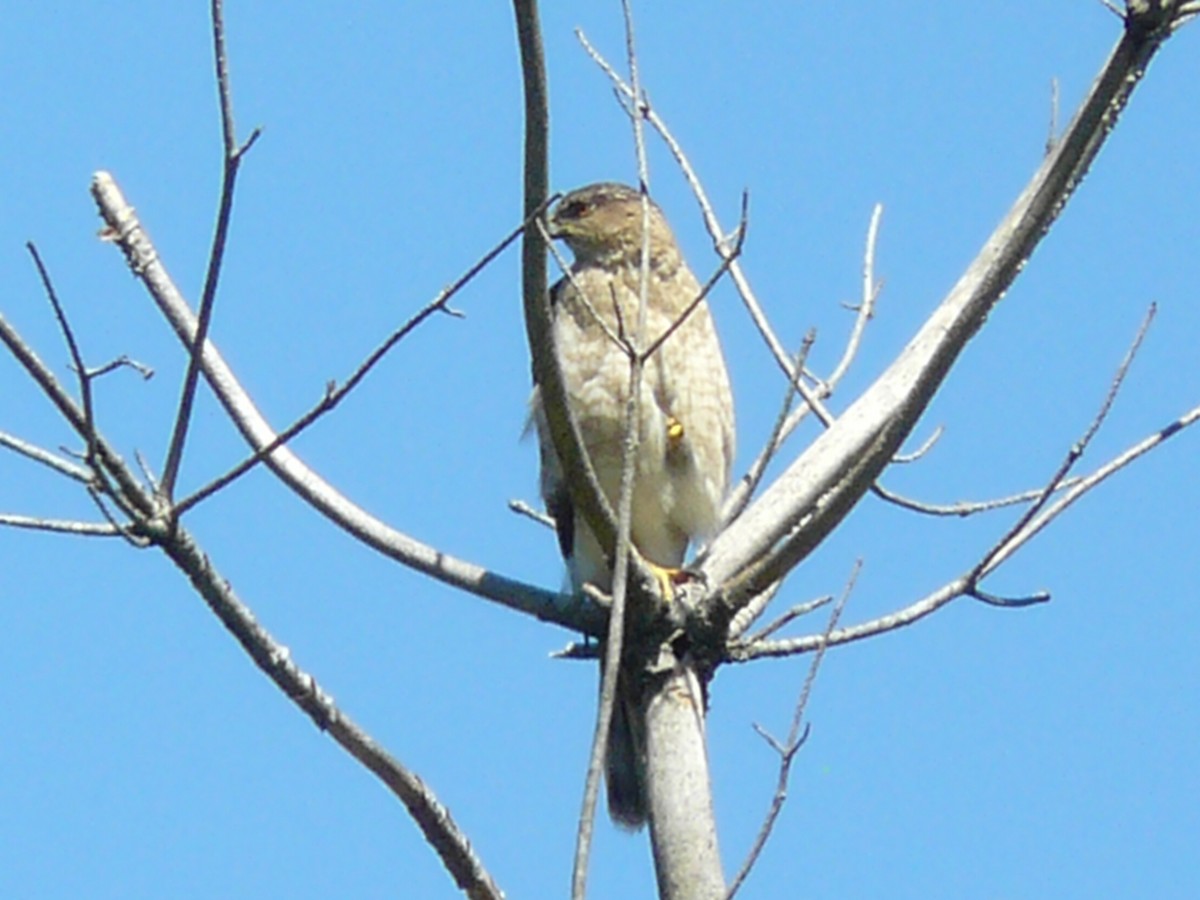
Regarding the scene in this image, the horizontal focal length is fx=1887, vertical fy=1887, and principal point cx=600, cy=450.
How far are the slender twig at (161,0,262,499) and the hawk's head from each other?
3371 millimetres

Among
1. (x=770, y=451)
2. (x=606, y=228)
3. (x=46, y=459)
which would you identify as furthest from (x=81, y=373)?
(x=606, y=228)

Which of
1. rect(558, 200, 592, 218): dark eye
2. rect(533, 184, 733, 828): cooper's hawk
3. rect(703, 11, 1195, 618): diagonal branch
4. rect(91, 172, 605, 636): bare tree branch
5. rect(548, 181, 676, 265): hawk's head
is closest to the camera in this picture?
rect(703, 11, 1195, 618): diagonal branch

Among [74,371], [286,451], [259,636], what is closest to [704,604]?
[286,451]

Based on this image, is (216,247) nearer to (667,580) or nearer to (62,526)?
(62,526)

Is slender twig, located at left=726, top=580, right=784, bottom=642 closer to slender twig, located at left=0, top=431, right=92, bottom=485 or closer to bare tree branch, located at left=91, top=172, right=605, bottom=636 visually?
bare tree branch, located at left=91, top=172, right=605, bottom=636

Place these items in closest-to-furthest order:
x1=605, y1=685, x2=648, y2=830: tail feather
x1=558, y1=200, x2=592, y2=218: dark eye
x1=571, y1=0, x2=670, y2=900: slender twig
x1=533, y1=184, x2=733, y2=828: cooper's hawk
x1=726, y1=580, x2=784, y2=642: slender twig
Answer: x1=571, y1=0, x2=670, y2=900: slender twig, x1=726, y1=580, x2=784, y2=642: slender twig, x1=605, y1=685, x2=648, y2=830: tail feather, x1=533, y1=184, x2=733, y2=828: cooper's hawk, x1=558, y1=200, x2=592, y2=218: dark eye

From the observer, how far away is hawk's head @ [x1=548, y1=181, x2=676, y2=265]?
6082mm

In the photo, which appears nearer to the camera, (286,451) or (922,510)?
(286,451)

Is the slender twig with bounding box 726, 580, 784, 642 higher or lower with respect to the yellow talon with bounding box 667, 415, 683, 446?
lower

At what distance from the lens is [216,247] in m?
2.64

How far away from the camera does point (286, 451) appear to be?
396 centimetres

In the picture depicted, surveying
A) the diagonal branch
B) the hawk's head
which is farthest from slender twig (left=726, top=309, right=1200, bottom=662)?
the hawk's head

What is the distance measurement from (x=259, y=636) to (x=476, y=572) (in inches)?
43.6

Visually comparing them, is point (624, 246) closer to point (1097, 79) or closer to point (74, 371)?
point (1097, 79)
